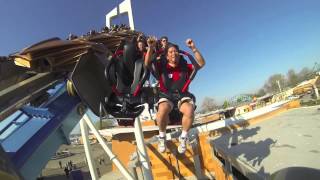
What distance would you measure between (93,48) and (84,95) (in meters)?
0.54

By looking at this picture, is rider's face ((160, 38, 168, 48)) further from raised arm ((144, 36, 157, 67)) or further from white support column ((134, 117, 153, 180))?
white support column ((134, 117, 153, 180))

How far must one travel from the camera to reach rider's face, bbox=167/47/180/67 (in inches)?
186

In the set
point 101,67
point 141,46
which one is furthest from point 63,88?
point 141,46

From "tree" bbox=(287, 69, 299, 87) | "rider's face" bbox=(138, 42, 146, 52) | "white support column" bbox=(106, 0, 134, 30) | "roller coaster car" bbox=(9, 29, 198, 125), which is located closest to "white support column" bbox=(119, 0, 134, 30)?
"white support column" bbox=(106, 0, 134, 30)

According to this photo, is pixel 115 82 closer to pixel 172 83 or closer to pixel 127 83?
pixel 127 83

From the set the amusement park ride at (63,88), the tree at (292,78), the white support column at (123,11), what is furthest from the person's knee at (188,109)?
the tree at (292,78)

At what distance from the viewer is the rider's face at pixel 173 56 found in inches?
186

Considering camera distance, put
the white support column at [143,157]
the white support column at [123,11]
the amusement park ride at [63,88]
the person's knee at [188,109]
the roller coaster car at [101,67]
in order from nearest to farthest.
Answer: the amusement park ride at [63,88] → the roller coaster car at [101,67] → the person's knee at [188,109] → the white support column at [123,11] → the white support column at [143,157]

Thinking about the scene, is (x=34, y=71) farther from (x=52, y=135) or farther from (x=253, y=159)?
(x=253, y=159)

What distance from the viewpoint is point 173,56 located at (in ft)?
15.7

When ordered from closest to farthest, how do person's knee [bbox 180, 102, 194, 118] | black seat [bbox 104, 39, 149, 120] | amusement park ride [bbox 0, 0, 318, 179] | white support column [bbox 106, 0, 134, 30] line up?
amusement park ride [bbox 0, 0, 318, 179], black seat [bbox 104, 39, 149, 120], person's knee [bbox 180, 102, 194, 118], white support column [bbox 106, 0, 134, 30]

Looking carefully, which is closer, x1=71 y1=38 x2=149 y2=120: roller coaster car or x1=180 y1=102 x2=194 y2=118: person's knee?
x1=71 y1=38 x2=149 y2=120: roller coaster car

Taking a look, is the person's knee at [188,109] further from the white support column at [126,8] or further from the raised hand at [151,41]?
the white support column at [126,8]

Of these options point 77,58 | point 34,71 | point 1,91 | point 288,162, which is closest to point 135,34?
point 77,58
